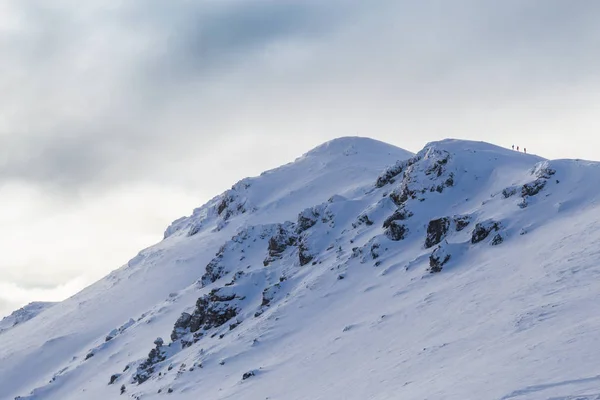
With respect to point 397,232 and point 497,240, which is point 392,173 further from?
point 497,240

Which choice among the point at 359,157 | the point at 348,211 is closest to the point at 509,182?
the point at 348,211

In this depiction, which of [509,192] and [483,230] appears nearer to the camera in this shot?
[483,230]

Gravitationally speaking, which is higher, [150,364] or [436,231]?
[436,231]

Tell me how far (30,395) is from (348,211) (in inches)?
1231

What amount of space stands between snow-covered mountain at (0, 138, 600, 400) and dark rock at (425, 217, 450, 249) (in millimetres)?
155

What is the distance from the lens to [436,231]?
46.2m

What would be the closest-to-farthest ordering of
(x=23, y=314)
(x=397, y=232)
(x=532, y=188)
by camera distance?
1. (x=532, y=188)
2. (x=397, y=232)
3. (x=23, y=314)

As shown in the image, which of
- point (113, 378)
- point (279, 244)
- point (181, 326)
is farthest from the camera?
point (279, 244)

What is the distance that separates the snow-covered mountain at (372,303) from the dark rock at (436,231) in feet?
0.51

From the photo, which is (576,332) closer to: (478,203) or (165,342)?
(478,203)

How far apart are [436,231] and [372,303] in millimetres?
8280

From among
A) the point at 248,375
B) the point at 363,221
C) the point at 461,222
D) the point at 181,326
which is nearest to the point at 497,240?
the point at 461,222

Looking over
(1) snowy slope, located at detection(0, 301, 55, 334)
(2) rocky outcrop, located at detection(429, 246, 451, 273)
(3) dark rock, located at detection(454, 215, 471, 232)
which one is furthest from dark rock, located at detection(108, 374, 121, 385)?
(1) snowy slope, located at detection(0, 301, 55, 334)

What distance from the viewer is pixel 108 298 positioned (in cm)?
7456
